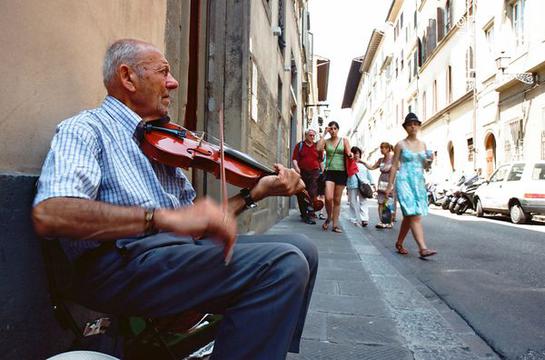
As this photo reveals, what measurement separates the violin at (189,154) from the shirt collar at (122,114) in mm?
32

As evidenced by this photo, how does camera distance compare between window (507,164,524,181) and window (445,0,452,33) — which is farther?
window (445,0,452,33)

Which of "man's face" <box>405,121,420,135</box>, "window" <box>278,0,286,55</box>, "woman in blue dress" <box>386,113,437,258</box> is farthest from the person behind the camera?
"window" <box>278,0,286,55</box>

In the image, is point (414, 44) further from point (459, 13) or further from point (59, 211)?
point (59, 211)

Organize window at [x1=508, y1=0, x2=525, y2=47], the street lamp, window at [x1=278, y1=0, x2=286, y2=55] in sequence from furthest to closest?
window at [x1=508, y1=0, x2=525, y2=47], the street lamp, window at [x1=278, y1=0, x2=286, y2=55]

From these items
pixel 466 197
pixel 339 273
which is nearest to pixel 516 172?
pixel 466 197

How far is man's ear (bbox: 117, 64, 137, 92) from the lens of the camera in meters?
1.64

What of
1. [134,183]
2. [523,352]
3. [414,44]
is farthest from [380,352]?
[414,44]

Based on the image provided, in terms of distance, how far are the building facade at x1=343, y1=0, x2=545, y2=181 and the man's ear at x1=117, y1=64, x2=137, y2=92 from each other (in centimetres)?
1550

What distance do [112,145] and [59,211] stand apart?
37 cm

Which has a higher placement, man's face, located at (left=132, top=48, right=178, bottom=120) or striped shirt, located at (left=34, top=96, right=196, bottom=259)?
man's face, located at (left=132, top=48, right=178, bottom=120)

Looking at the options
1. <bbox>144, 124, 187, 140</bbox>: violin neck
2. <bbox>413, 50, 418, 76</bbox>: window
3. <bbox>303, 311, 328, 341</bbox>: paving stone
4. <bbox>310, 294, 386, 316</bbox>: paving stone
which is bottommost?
<bbox>303, 311, 328, 341</bbox>: paving stone

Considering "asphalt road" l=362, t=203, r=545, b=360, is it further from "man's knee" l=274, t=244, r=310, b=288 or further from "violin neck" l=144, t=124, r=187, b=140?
"violin neck" l=144, t=124, r=187, b=140

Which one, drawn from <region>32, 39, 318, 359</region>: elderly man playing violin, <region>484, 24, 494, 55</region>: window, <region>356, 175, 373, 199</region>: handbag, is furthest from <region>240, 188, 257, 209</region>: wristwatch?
<region>484, 24, 494, 55</region>: window

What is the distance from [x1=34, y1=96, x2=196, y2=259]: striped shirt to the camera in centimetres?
120
